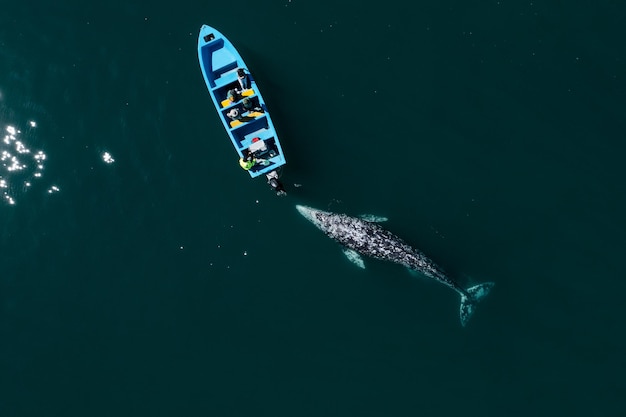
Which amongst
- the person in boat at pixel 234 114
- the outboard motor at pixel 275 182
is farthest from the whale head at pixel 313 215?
the person in boat at pixel 234 114

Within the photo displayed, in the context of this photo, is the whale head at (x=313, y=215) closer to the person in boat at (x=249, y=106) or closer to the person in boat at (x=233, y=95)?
the person in boat at (x=249, y=106)

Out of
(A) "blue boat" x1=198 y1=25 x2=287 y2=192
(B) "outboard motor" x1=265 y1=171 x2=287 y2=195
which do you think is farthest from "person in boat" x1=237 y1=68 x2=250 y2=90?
(B) "outboard motor" x1=265 y1=171 x2=287 y2=195

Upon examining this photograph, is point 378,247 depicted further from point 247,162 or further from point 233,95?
point 233,95

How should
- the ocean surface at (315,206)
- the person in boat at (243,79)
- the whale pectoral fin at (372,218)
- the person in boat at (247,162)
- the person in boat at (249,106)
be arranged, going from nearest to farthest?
the person in boat at (247,162) → the ocean surface at (315,206) → the person in boat at (243,79) → the person in boat at (249,106) → the whale pectoral fin at (372,218)

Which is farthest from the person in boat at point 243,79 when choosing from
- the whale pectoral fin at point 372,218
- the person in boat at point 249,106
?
the whale pectoral fin at point 372,218

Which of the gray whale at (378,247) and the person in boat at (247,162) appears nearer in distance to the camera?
the person in boat at (247,162)

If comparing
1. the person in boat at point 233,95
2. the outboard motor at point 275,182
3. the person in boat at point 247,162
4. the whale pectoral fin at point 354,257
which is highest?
the person in boat at point 233,95

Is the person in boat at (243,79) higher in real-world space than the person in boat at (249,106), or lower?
higher

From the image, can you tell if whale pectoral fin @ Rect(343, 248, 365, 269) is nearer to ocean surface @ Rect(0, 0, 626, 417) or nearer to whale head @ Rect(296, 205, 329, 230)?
ocean surface @ Rect(0, 0, 626, 417)

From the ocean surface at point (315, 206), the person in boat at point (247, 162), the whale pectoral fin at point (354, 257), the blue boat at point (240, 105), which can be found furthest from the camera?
the whale pectoral fin at point (354, 257)
